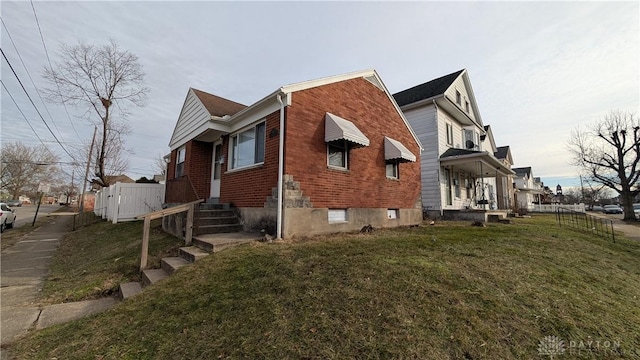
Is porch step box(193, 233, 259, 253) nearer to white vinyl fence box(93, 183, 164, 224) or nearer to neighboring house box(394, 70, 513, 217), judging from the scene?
neighboring house box(394, 70, 513, 217)

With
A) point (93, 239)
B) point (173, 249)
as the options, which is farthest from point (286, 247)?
point (93, 239)

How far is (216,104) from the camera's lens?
11.2m

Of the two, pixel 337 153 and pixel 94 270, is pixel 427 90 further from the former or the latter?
pixel 94 270

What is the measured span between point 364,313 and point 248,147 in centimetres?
711

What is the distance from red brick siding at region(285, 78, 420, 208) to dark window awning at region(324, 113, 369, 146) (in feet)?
0.62

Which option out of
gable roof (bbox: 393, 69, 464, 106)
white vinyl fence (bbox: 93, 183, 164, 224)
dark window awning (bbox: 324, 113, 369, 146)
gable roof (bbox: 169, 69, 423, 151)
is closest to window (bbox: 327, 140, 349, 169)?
dark window awning (bbox: 324, 113, 369, 146)

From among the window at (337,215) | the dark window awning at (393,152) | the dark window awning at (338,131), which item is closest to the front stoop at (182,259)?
the window at (337,215)

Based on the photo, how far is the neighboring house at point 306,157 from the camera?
7.45 m

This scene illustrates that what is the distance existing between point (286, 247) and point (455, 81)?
55.3 ft

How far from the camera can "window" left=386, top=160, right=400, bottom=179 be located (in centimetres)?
1118

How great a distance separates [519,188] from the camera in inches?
1597

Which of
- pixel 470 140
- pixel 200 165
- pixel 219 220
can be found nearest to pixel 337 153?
pixel 219 220

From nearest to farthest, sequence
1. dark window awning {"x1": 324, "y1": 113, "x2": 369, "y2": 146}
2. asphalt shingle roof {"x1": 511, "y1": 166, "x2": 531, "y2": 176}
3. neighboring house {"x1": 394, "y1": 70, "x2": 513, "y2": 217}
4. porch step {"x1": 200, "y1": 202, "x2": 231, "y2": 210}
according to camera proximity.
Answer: dark window awning {"x1": 324, "y1": 113, "x2": 369, "y2": 146}, porch step {"x1": 200, "y1": 202, "x2": 231, "y2": 210}, neighboring house {"x1": 394, "y1": 70, "x2": 513, "y2": 217}, asphalt shingle roof {"x1": 511, "y1": 166, "x2": 531, "y2": 176}

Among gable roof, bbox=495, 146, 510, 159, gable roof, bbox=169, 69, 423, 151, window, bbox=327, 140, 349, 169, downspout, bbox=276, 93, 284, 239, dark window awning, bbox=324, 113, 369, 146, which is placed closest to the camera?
downspout, bbox=276, 93, 284, 239
